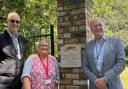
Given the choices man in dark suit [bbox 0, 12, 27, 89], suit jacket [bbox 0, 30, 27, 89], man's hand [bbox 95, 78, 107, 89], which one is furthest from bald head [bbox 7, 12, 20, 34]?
man's hand [bbox 95, 78, 107, 89]

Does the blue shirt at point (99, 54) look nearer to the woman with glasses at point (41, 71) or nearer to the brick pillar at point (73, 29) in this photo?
the woman with glasses at point (41, 71)

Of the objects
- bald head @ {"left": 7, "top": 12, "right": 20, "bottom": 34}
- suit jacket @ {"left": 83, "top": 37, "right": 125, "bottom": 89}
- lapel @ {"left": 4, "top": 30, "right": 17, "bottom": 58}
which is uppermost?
bald head @ {"left": 7, "top": 12, "right": 20, "bottom": 34}

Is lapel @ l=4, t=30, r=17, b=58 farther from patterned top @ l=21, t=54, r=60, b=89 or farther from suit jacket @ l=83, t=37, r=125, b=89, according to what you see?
suit jacket @ l=83, t=37, r=125, b=89

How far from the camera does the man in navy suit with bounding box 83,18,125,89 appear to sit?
12.8 feet

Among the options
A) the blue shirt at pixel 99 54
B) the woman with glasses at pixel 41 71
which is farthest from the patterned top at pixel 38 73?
the blue shirt at pixel 99 54

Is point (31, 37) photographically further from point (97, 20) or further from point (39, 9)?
point (39, 9)

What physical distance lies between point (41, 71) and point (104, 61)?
0.82 metres

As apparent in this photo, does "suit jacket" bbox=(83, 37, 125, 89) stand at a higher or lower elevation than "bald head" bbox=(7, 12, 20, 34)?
lower

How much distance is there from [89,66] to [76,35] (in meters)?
1.51

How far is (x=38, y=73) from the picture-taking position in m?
3.93

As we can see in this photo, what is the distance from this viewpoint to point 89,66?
13.6 ft

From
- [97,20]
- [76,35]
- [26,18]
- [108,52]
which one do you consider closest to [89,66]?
[108,52]

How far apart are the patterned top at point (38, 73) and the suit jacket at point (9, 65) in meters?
0.20

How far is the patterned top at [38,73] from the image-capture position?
3.93 meters
